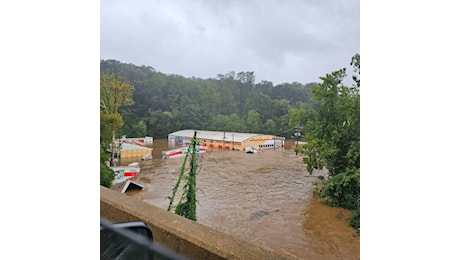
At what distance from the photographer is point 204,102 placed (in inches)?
175

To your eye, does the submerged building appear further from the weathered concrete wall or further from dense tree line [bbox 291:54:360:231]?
the weathered concrete wall

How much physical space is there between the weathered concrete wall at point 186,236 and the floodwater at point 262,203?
67.5 inches

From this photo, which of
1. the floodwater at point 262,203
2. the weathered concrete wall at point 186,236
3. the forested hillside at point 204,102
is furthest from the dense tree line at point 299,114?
the weathered concrete wall at point 186,236

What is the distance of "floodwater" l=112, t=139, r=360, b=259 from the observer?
3428 mm

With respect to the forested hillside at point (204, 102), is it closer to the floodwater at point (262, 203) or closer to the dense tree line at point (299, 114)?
the dense tree line at point (299, 114)

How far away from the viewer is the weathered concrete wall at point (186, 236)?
0.52 meters

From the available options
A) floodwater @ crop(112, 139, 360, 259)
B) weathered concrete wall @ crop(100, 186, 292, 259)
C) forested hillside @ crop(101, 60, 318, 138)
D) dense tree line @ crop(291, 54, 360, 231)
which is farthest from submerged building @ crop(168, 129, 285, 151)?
weathered concrete wall @ crop(100, 186, 292, 259)

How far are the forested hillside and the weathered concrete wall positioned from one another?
1.07 ft

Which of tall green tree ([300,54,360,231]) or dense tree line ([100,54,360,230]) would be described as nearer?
dense tree line ([100,54,360,230])

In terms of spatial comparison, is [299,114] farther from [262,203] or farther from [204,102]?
[262,203]
